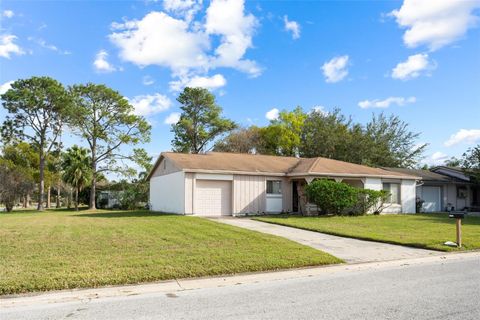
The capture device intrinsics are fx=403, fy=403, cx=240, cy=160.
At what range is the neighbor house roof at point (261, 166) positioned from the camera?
872 inches

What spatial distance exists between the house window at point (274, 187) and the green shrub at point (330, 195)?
2321 mm

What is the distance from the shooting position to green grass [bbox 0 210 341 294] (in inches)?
278

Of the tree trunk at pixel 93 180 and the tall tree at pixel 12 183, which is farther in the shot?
the tall tree at pixel 12 183

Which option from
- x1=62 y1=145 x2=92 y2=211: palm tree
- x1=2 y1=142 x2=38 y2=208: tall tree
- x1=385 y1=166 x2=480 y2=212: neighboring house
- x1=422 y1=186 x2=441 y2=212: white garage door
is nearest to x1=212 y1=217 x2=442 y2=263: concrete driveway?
x1=385 y1=166 x2=480 y2=212: neighboring house

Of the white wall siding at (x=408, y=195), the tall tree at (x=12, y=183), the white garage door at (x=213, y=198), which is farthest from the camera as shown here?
the tall tree at (x=12, y=183)

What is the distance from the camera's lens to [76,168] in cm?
3641

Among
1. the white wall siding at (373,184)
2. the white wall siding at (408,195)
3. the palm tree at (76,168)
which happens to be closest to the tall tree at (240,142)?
the palm tree at (76,168)

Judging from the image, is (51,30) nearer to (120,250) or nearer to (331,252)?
(120,250)

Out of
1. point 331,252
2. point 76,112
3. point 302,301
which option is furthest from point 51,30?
point 76,112

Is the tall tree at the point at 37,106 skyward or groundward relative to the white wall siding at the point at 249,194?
skyward

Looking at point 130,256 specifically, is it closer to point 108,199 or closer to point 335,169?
point 335,169

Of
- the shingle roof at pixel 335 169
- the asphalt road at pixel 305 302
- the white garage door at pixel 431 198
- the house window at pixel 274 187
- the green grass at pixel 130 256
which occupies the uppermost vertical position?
the shingle roof at pixel 335 169

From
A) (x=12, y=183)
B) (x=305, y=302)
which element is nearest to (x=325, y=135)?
(x=12, y=183)

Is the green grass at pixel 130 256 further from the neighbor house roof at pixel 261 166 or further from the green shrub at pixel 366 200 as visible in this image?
the green shrub at pixel 366 200
